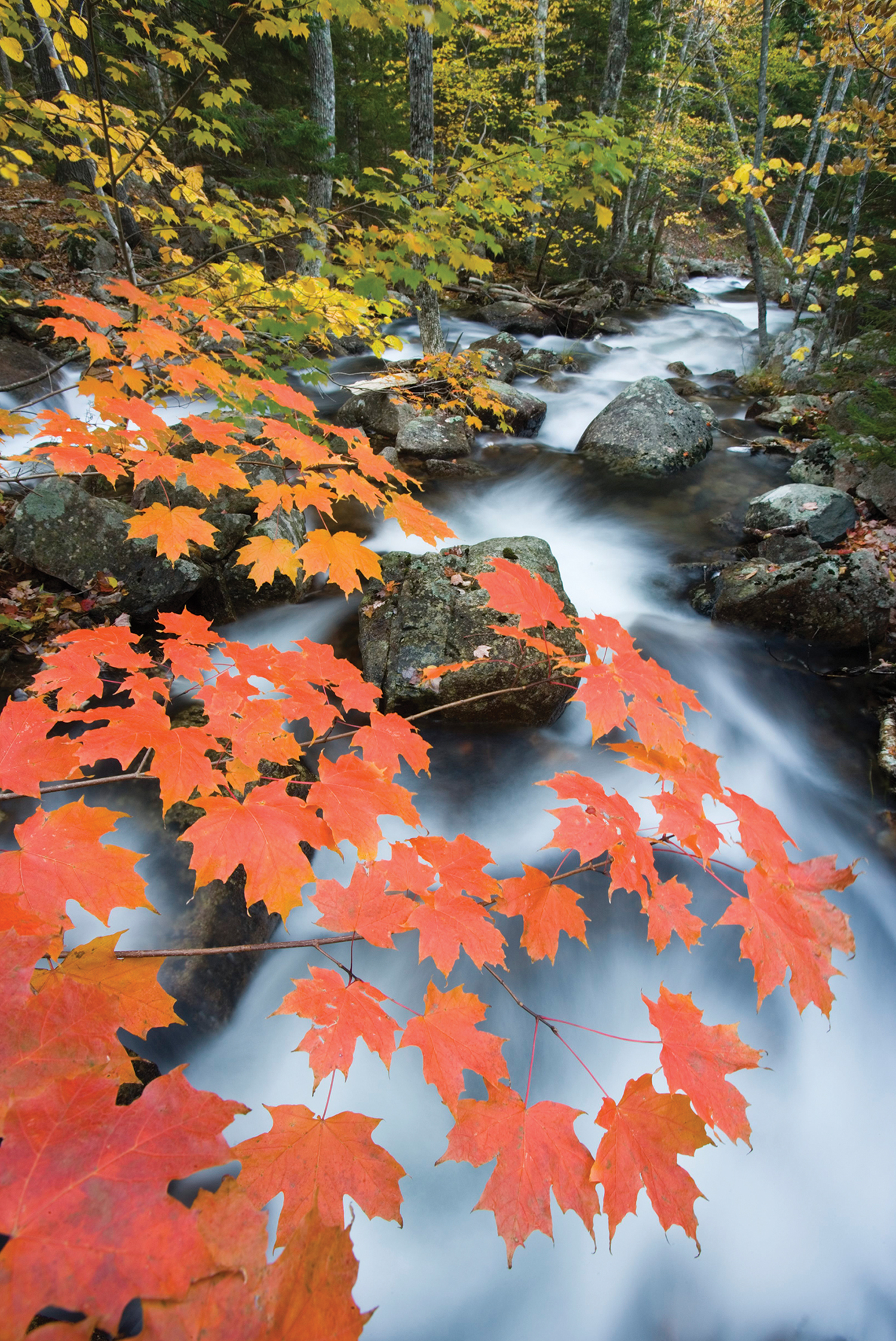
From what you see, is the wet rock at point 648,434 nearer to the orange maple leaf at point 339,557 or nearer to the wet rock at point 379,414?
the wet rock at point 379,414

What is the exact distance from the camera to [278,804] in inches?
61.9

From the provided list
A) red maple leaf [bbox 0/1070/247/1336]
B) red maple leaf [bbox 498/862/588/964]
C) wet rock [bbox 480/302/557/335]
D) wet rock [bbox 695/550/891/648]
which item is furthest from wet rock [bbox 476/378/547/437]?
red maple leaf [bbox 0/1070/247/1336]

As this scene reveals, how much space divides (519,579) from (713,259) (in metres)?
30.5

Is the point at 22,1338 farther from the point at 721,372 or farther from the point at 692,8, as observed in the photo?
the point at 692,8

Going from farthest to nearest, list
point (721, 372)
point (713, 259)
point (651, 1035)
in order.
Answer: point (713, 259) → point (721, 372) → point (651, 1035)

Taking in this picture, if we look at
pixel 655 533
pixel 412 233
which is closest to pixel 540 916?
pixel 412 233

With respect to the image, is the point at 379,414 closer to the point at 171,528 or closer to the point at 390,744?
the point at 171,528

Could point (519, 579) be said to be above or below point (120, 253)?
below

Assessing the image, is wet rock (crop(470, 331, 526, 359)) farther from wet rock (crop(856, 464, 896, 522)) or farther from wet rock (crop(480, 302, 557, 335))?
wet rock (crop(856, 464, 896, 522))

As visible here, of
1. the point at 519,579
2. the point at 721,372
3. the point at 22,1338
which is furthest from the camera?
the point at 721,372

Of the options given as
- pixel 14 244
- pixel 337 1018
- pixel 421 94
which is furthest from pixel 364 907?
pixel 14 244

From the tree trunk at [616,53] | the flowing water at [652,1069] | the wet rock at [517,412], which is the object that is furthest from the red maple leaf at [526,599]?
the tree trunk at [616,53]

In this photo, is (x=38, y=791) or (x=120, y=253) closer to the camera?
(x=38, y=791)

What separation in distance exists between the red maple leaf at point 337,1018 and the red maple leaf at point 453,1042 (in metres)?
0.08
